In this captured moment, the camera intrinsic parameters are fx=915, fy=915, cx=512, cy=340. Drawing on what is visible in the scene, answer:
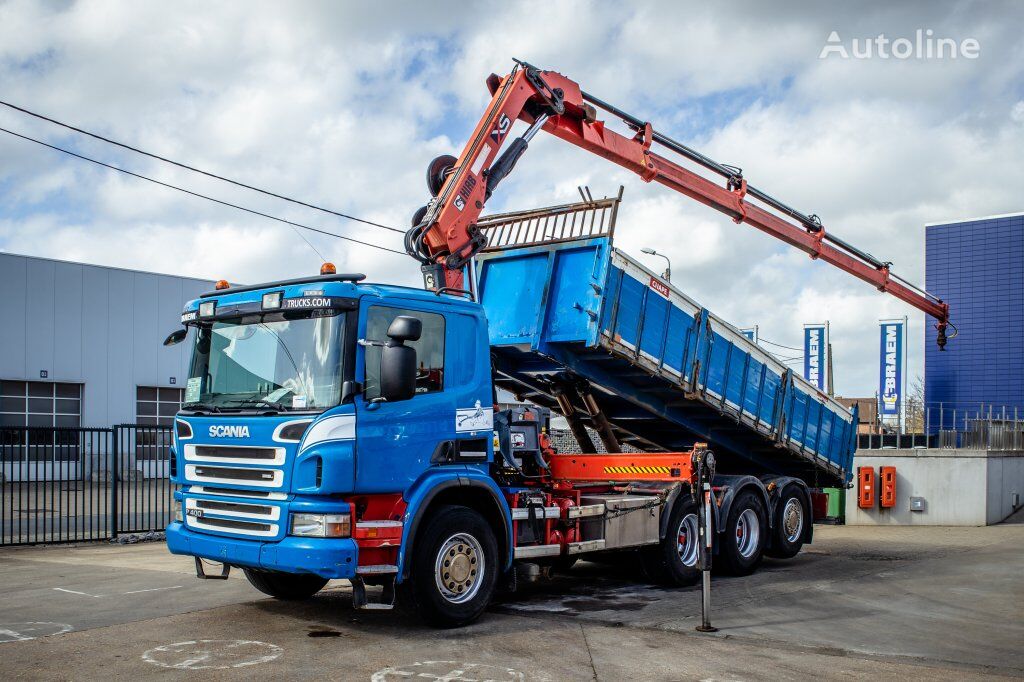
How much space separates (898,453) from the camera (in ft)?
66.3

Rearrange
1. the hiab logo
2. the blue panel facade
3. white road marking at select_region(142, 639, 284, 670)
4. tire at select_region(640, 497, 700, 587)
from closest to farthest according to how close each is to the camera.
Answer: white road marking at select_region(142, 639, 284, 670) < the hiab logo < tire at select_region(640, 497, 700, 587) < the blue panel facade

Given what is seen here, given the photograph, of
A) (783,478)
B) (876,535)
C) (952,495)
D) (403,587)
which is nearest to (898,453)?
(952,495)

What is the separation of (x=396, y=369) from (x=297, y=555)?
1627 mm

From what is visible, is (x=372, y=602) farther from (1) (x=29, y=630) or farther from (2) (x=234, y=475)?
(1) (x=29, y=630)

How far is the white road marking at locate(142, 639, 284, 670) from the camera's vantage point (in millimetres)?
6680

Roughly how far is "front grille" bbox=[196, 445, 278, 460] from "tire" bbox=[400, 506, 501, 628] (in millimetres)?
1432

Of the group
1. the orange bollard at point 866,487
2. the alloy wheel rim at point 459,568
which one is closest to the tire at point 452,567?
the alloy wheel rim at point 459,568

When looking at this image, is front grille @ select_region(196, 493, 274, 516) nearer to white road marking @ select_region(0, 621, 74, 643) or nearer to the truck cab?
the truck cab

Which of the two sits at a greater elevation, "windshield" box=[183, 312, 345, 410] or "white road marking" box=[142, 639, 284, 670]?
"windshield" box=[183, 312, 345, 410]

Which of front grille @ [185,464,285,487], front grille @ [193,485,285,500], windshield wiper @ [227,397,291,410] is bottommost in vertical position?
front grille @ [193,485,285,500]

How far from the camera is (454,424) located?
26.7 ft

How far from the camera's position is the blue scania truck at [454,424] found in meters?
7.29

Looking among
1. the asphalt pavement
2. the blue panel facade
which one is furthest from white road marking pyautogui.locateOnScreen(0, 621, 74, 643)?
the blue panel facade

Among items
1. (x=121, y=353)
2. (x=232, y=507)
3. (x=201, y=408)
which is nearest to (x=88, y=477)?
(x=201, y=408)
